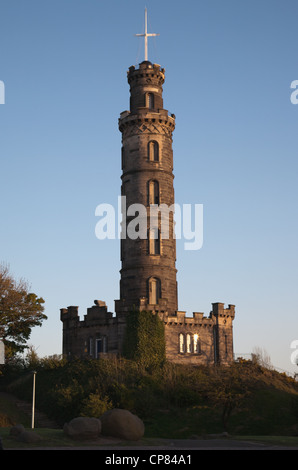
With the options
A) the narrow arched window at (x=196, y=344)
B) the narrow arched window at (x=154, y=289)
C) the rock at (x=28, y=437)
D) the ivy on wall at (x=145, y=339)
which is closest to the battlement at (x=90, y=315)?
the ivy on wall at (x=145, y=339)

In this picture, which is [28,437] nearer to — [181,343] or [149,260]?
[181,343]

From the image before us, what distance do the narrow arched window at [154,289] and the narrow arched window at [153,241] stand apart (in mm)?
2906

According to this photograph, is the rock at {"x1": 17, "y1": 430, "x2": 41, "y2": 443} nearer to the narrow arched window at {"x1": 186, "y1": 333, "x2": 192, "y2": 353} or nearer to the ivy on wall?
the ivy on wall

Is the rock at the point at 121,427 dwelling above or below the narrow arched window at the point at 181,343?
below

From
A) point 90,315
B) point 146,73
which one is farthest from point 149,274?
point 146,73

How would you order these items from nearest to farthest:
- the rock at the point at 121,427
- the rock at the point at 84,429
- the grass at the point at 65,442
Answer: the grass at the point at 65,442
the rock at the point at 84,429
the rock at the point at 121,427

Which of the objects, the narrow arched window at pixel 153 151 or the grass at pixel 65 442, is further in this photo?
the narrow arched window at pixel 153 151

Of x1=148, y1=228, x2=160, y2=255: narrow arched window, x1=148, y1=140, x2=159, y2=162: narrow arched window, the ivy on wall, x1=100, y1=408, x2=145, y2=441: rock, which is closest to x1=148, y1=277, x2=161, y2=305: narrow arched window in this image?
x1=148, y1=228, x2=160, y2=255: narrow arched window

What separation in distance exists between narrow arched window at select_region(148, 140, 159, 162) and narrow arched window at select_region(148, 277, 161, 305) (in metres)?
13.2

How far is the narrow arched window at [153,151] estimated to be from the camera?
6600 cm

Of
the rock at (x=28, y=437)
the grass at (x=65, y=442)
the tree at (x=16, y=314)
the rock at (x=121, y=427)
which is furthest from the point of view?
the tree at (x=16, y=314)

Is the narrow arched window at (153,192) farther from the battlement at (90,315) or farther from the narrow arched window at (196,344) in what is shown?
the narrow arched window at (196,344)
